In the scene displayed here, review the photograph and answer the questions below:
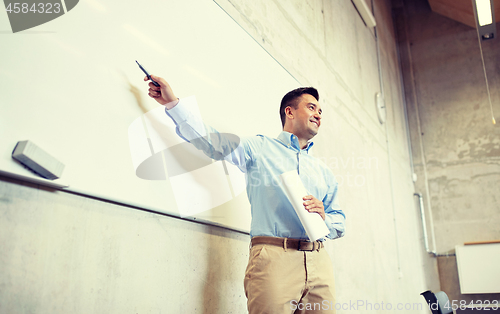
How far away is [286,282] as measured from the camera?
1326mm

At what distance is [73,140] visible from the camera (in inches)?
42.9

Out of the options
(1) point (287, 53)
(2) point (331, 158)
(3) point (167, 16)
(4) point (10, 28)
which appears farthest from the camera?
(2) point (331, 158)

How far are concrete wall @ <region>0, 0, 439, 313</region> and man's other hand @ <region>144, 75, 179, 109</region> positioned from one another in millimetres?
377

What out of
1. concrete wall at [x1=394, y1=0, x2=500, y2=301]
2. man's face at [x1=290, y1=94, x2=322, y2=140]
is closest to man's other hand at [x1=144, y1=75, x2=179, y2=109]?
man's face at [x1=290, y1=94, x2=322, y2=140]

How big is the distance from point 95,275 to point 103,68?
0.62 meters

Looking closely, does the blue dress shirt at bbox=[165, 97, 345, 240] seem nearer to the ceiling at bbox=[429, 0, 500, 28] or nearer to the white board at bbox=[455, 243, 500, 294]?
the white board at bbox=[455, 243, 500, 294]

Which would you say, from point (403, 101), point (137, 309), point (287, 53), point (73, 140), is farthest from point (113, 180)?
point (403, 101)

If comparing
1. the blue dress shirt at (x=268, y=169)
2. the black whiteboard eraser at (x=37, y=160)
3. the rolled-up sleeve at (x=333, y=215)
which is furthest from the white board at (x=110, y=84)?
the rolled-up sleeve at (x=333, y=215)

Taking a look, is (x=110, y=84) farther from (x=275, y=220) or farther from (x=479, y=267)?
(x=479, y=267)

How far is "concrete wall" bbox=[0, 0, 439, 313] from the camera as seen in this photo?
998 millimetres

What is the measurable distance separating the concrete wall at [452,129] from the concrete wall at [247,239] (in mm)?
280

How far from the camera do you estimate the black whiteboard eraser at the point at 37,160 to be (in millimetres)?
940

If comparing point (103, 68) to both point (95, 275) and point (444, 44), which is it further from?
point (444, 44)

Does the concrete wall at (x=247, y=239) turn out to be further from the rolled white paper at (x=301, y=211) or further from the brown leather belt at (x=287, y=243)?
the rolled white paper at (x=301, y=211)
